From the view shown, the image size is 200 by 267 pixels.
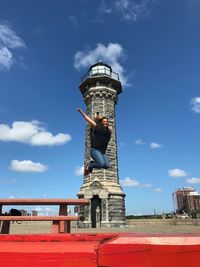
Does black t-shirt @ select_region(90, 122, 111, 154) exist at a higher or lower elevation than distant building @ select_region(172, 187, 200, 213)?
lower

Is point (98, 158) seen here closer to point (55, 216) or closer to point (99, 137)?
point (99, 137)

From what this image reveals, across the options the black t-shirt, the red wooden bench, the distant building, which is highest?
the distant building

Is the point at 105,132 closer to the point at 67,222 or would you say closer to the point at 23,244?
the point at 67,222

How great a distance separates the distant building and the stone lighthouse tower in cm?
6534

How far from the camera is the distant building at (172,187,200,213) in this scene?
315 feet

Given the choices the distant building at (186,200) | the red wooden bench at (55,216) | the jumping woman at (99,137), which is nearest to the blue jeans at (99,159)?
the jumping woman at (99,137)

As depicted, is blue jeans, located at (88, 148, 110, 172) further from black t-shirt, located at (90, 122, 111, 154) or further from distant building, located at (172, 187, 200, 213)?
distant building, located at (172, 187, 200, 213)

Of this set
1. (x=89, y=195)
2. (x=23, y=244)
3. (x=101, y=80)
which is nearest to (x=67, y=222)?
(x=23, y=244)

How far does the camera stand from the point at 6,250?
7.18 feet

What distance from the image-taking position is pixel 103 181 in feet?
87.6

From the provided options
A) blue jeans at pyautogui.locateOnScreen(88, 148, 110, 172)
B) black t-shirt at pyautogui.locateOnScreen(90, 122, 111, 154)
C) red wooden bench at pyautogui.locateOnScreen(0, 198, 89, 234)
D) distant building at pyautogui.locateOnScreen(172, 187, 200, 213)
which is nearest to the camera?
red wooden bench at pyautogui.locateOnScreen(0, 198, 89, 234)

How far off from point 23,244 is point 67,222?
7.32 ft

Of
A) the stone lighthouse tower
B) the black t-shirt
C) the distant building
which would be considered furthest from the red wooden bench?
the distant building

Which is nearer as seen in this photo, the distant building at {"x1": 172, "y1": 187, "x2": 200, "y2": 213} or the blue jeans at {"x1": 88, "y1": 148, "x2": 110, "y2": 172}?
the blue jeans at {"x1": 88, "y1": 148, "x2": 110, "y2": 172}
